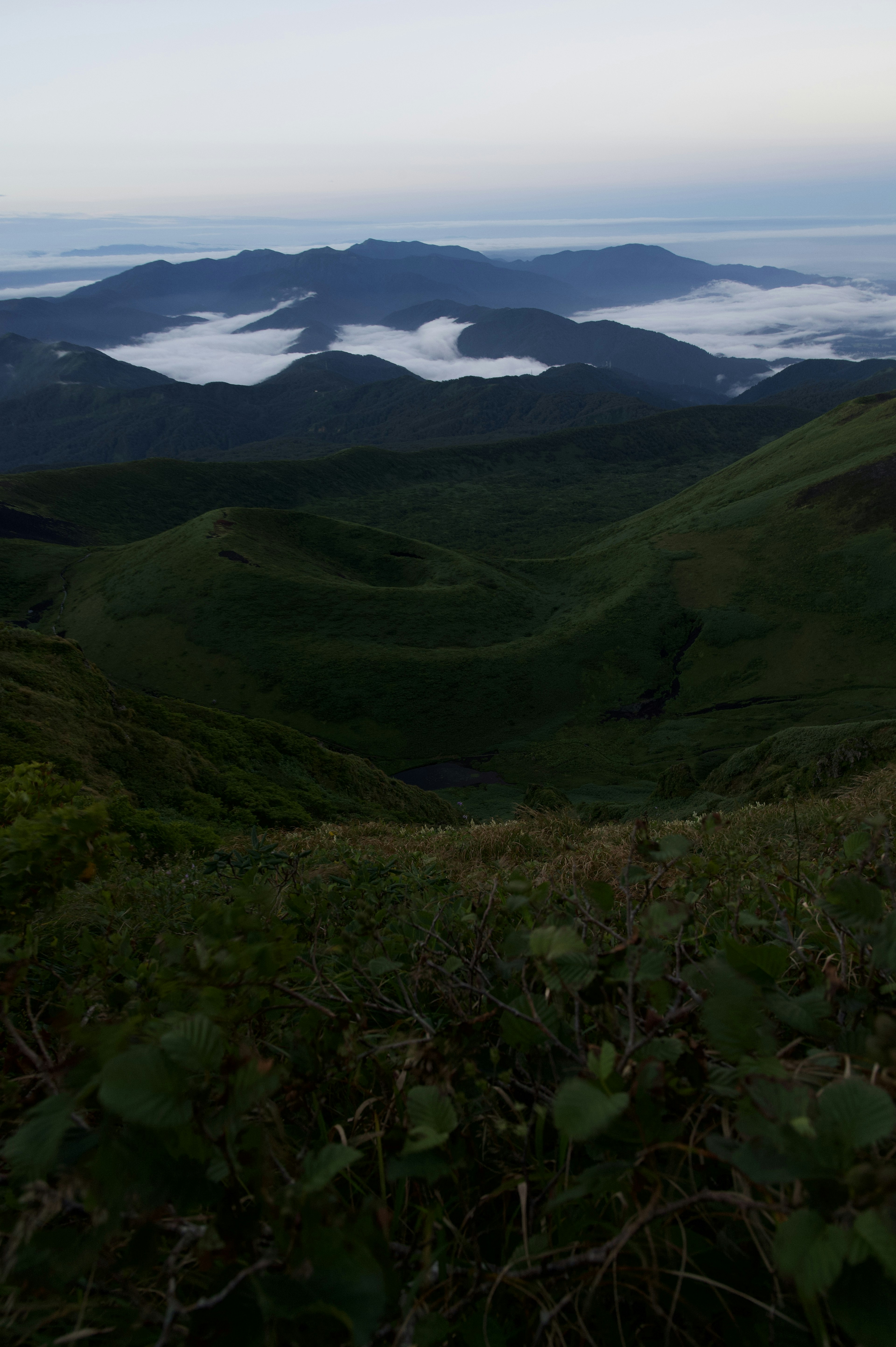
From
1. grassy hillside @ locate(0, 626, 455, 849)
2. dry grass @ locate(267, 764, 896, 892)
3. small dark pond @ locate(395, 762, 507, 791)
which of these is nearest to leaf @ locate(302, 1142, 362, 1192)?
dry grass @ locate(267, 764, 896, 892)

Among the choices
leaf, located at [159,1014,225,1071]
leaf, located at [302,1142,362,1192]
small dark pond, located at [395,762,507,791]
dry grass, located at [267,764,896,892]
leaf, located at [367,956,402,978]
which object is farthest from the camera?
small dark pond, located at [395,762,507,791]

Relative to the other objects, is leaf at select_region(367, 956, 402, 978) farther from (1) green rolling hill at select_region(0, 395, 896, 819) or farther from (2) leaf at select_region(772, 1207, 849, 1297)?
(1) green rolling hill at select_region(0, 395, 896, 819)

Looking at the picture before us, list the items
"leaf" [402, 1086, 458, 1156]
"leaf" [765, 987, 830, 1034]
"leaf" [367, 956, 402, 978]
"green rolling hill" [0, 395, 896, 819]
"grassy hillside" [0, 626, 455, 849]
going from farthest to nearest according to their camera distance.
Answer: "green rolling hill" [0, 395, 896, 819], "grassy hillside" [0, 626, 455, 849], "leaf" [367, 956, 402, 978], "leaf" [765, 987, 830, 1034], "leaf" [402, 1086, 458, 1156]

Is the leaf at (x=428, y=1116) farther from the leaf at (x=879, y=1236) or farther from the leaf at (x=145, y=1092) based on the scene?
the leaf at (x=879, y=1236)

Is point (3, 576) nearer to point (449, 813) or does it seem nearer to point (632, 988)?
point (449, 813)

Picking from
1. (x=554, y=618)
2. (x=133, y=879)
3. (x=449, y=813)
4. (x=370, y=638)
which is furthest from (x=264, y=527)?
(x=133, y=879)

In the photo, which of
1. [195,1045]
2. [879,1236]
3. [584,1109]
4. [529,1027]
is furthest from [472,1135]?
[879,1236]

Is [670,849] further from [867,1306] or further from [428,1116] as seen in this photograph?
[867,1306]

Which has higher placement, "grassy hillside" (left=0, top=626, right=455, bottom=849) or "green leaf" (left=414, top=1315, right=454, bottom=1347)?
"green leaf" (left=414, top=1315, right=454, bottom=1347)

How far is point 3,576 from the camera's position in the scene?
4422 inches

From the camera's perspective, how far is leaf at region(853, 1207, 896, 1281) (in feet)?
3.85

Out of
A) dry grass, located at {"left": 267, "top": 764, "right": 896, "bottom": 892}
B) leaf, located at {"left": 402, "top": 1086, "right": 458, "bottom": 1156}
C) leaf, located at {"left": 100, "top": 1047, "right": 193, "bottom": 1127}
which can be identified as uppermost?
leaf, located at {"left": 100, "top": 1047, "right": 193, "bottom": 1127}

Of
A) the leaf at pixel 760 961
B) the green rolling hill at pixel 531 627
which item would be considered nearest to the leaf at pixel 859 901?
the leaf at pixel 760 961

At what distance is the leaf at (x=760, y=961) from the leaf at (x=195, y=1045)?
147 cm
